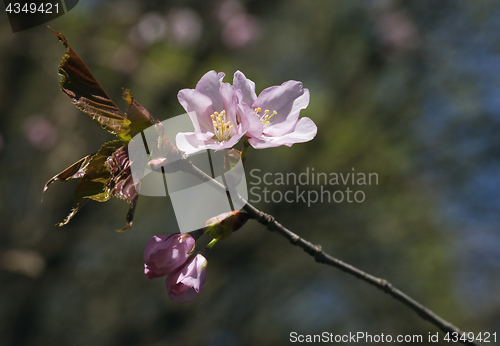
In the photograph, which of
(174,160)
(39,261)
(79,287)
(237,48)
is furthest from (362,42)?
(79,287)

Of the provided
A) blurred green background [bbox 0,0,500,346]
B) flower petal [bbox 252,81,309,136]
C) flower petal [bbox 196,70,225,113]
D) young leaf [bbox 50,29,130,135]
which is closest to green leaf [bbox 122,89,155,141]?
young leaf [bbox 50,29,130,135]

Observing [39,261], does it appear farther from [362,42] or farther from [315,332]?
[362,42]

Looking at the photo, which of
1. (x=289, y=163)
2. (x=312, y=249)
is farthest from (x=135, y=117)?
(x=289, y=163)

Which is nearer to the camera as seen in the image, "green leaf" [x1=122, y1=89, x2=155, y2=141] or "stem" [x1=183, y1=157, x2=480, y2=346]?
"green leaf" [x1=122, y1=89, x2=155, y2=141]

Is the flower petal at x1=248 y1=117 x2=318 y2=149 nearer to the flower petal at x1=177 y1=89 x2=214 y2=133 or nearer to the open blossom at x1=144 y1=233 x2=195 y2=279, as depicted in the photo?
the flower petal at x1=177 y1=89 x2=214 y2=133

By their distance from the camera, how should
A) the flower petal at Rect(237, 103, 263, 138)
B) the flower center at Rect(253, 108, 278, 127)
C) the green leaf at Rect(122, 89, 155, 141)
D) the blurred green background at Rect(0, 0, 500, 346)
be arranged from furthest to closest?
the blurred green background at Rect(0, 0, 500, 346)
the flower center at Rect(253, 108, 278, 127)
the flower petal at Rect(237, 103, 263, 138)
the green leaf at Rect(122, 89, 155, 141)

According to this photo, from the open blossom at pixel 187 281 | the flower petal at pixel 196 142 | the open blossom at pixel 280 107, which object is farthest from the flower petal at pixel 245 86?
the open blossom at pixel 187 281
